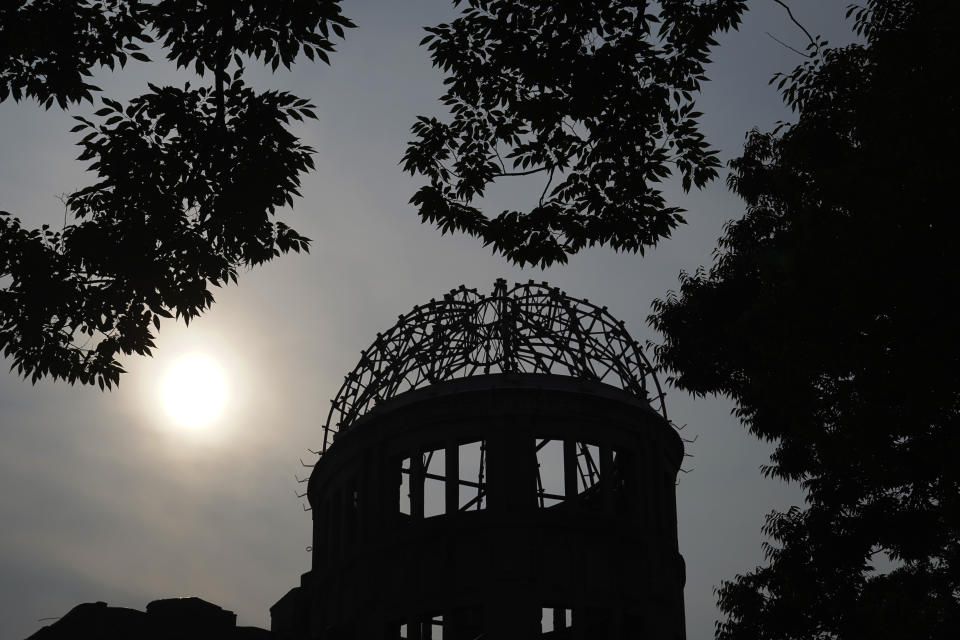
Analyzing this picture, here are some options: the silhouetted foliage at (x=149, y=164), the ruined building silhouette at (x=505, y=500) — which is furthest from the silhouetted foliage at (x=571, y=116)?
the ruined building silhouette at (x=505, y=500)

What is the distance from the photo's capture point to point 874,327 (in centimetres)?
1847

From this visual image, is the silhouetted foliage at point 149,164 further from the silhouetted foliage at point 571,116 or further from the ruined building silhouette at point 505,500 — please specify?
the ruined building silhouette at point 505,500

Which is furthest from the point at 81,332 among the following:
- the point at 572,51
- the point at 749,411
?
the point at 749,411

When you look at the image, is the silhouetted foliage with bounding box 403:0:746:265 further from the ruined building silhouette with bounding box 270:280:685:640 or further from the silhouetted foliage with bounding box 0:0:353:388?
the ruined building silhouette with bounding box 270:280:685:640

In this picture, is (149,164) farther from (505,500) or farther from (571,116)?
(505,500)

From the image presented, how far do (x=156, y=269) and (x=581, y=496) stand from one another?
23.9 meters

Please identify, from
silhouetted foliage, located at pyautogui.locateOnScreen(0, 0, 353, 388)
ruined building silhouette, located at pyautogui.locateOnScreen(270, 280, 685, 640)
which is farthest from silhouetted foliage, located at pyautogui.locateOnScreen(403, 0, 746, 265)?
ruined building silhouette, located at pyautogui.locateOnScreen(270, 280, 685, 640)

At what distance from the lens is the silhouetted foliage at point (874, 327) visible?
1769cm

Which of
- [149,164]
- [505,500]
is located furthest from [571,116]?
[505,500]

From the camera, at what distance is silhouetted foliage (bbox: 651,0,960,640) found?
17.7m

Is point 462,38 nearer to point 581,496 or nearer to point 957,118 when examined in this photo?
point 957,118

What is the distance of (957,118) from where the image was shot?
58.4 feet

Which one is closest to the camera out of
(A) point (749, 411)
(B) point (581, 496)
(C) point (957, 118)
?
(C) point (957, 118)

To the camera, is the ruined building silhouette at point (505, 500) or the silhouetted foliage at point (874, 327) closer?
the silhouetted foliage at point (874, 327)
